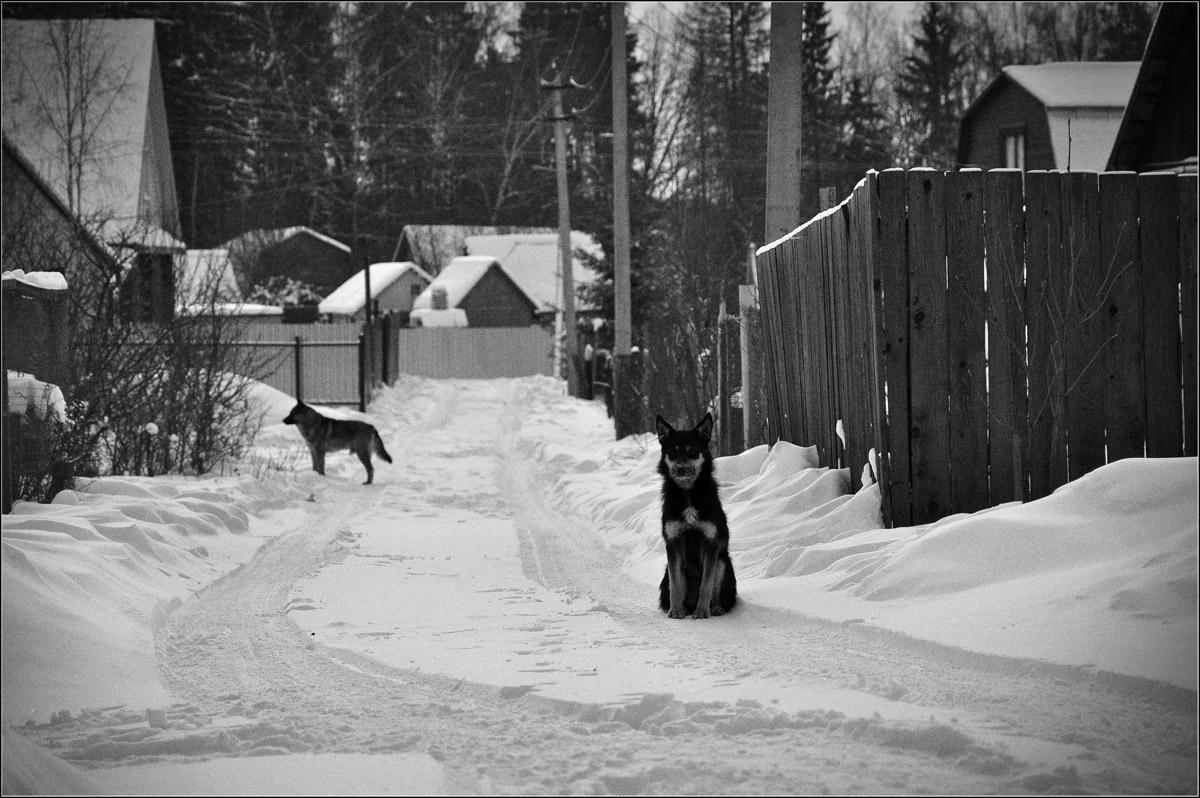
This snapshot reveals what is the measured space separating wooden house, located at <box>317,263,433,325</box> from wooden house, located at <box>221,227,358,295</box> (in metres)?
1.87

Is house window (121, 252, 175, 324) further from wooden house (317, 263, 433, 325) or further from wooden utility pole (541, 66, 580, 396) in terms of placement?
wooden house (317, 263, 433, 325)

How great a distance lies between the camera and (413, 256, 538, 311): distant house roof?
5472 centimetres

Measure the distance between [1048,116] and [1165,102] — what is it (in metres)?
10.2

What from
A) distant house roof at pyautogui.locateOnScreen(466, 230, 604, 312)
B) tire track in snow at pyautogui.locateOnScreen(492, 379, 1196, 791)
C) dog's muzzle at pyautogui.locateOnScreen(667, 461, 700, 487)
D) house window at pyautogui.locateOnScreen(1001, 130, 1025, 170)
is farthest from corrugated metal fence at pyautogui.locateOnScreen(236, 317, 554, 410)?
house window at pyautogui.locateOnScreen(1001, 130, 1025, 170)

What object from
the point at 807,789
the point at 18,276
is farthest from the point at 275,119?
the point at 807,789

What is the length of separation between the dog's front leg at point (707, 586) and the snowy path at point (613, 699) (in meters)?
0.13

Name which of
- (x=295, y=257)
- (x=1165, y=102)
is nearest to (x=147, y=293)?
(x=1165, y=102)

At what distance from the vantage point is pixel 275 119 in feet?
185

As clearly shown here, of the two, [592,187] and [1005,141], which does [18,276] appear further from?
[592,187]

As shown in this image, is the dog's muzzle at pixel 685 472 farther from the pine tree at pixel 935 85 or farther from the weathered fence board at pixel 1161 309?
the pine tree at pixel 935 85

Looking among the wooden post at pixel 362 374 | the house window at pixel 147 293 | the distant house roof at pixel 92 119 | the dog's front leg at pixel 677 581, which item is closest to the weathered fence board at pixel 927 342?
the dog's front leg at pixel 677 581

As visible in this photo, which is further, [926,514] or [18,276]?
[18,276]

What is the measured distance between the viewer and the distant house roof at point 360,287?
161ft

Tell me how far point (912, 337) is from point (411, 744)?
484 cm
